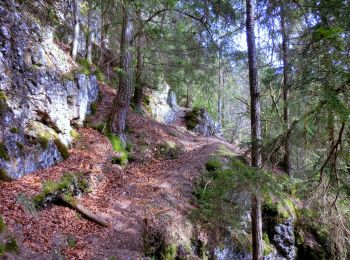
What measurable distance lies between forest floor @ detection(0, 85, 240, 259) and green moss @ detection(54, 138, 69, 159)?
0.78 feet

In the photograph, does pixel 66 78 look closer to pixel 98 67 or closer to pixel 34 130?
pixel 34 130

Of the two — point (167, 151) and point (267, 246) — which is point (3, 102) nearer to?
point (167, 151)

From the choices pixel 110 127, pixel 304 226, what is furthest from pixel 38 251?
pixel 304 226

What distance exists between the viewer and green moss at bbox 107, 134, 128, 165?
391 inches

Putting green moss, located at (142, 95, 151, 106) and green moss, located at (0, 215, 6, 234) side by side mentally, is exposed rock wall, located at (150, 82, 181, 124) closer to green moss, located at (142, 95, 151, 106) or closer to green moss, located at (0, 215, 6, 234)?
green moss, located at (142, 95, 151, 106)

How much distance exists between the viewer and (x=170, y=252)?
6492 millimetres

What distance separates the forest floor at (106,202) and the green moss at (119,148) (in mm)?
211

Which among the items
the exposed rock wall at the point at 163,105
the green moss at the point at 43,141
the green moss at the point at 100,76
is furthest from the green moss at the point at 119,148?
the exposed rock wall at the point at 163,105

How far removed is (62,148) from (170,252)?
4.38 metres

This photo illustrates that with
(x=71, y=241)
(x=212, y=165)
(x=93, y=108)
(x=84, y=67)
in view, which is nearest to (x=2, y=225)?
(x=71, y=241)

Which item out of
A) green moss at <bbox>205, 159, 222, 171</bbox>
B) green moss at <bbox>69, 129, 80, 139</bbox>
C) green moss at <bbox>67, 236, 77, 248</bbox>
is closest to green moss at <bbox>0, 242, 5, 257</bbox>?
green moss at <bbox>67, 236, 77, 248</bbox>

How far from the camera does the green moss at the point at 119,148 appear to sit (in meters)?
9.94

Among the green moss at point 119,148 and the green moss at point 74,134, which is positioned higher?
the green moss at point 74,134

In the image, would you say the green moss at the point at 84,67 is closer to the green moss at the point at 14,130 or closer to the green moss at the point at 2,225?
the green moss at the point at 14,130
